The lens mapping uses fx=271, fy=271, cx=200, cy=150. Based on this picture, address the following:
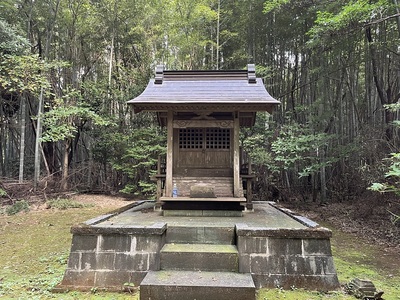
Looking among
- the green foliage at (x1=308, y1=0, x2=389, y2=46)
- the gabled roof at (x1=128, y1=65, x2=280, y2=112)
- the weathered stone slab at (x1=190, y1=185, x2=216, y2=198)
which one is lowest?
the weathered stone slab at (x1=190, y1=185, x2=216, y2=198)

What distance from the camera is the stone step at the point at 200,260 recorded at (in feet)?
11.4

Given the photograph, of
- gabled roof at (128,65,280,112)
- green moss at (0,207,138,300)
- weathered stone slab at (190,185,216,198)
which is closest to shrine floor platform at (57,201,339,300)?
green moss at (0,207,138,300)

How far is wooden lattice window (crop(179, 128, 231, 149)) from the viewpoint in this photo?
19.1ft

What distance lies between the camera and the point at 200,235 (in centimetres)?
394

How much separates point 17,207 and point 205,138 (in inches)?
242

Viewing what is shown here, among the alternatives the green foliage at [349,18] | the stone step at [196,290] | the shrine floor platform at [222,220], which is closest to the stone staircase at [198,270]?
the stone step at [196,290]

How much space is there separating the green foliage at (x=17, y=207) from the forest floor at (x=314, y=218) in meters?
0.24

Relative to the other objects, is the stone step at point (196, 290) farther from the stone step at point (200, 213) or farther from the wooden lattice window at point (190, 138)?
the wooden lattice window at point (190, 138)

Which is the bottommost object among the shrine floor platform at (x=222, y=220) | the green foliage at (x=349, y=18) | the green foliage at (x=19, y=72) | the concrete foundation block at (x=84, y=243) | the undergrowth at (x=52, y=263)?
the undergrowth at (x=52, y=263)

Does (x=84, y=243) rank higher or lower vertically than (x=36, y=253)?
higher

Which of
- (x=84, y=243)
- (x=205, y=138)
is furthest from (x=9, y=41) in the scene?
(x=84, y=243)

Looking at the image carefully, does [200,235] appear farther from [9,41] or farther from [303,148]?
[9,41]

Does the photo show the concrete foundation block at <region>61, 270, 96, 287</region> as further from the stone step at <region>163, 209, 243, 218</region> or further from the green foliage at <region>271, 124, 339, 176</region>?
the green foliage at <region>271, 124, 339, 176</region>

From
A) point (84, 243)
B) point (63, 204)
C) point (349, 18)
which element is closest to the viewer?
point (84, 243)
